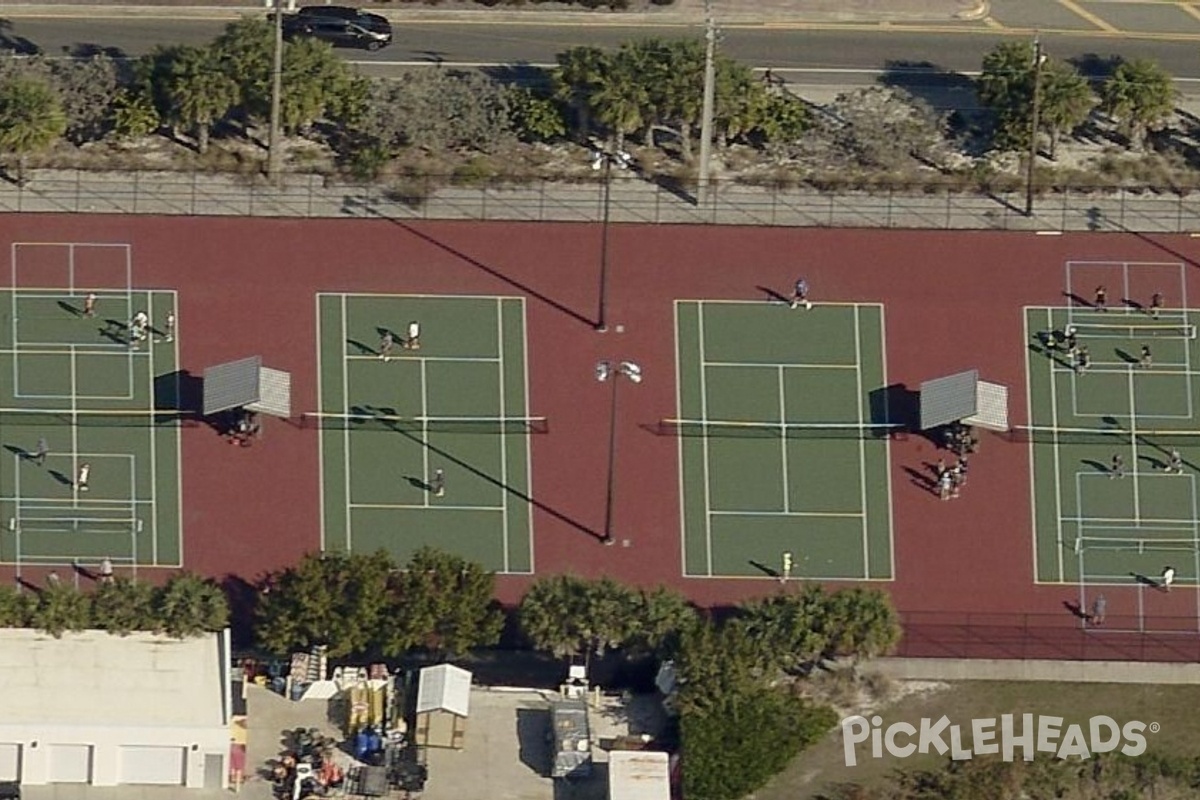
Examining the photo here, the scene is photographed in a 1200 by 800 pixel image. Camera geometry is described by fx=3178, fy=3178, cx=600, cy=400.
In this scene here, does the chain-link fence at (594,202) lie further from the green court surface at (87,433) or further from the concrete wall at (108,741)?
the concrete wall at (108,741)

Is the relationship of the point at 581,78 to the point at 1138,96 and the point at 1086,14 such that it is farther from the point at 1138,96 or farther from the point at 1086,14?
the point at 1086,14

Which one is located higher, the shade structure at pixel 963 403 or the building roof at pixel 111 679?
the shade structure at pixel 963 403

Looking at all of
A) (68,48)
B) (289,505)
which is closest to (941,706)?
(289,505)

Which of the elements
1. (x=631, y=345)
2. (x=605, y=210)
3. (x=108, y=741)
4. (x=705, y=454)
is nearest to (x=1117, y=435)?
(x=705, y=454)

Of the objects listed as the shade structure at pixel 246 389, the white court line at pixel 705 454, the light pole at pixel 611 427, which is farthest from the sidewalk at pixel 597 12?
the shade structure at pixel 246 389

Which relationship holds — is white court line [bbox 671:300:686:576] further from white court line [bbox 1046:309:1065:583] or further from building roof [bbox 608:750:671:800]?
white court line [bbox 1046:309:1065:583]

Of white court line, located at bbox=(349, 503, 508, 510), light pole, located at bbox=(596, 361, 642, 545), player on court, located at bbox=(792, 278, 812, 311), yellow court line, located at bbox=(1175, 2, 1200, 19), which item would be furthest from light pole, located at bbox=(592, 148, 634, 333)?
yellow court line, located at bbox=(1175, 2, 1200, 19)

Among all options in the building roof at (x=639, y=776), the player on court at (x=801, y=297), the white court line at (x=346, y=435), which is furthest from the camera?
the player on court at (x=801, y=297)
